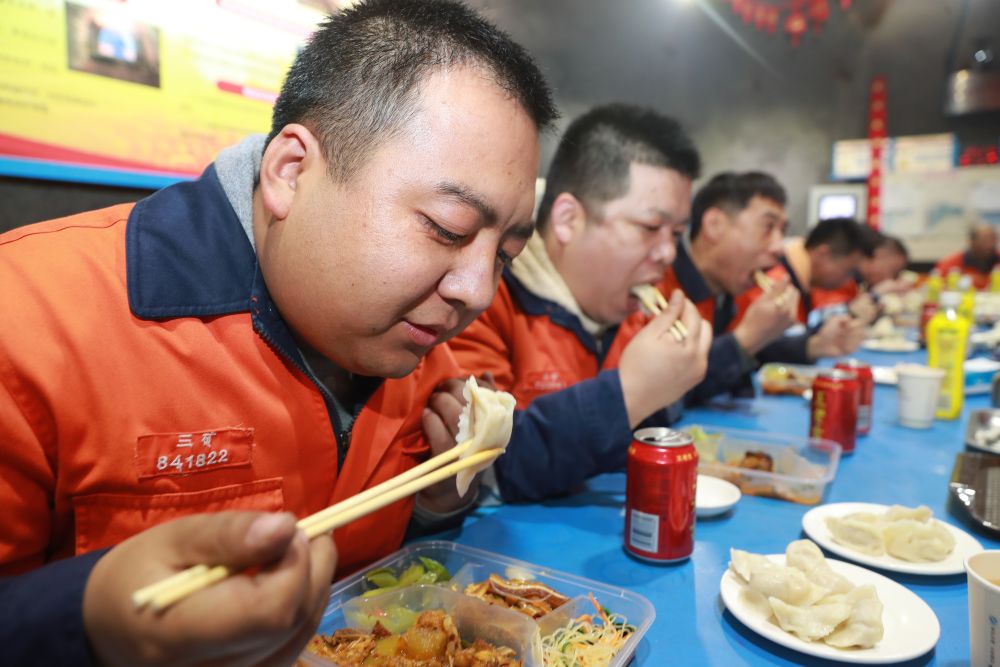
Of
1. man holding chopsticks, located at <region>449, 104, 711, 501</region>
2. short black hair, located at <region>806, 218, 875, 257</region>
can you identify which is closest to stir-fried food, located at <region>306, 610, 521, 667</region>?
man holding chopsticks, located at <region>449, 104, 711, 501</region>

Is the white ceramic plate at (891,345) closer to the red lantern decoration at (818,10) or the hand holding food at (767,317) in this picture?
the hand holding food at (767,317)

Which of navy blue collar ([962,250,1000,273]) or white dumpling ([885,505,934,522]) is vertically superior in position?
navy blue collar ([962,250,1000,273])

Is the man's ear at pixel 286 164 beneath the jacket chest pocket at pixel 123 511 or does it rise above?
above

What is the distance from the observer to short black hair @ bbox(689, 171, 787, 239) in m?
3.40

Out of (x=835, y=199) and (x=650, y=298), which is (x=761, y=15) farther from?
(x=650, y=298)

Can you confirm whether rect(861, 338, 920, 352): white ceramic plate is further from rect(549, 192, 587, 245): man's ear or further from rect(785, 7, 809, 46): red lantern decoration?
rect(785, 7, 809, 46): red lantern decoration

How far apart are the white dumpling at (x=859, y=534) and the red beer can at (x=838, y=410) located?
728 millimetres

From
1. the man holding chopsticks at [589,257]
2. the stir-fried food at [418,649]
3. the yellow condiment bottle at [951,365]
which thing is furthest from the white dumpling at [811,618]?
the yellow condiment bottle at [951,365]

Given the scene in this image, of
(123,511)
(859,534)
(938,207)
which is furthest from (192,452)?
(938,207)

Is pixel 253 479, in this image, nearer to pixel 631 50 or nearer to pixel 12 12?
pixel 12 12

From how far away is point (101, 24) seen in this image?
1.88 metres

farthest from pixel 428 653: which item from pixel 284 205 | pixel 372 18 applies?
pixel 372 18

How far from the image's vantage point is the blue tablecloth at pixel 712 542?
1.04 meters

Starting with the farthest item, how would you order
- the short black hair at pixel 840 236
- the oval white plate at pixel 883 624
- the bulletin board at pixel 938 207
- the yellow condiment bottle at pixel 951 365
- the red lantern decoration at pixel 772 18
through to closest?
the bulletin board at pixel 938 207
the red lantern decoration at pixel 772 18
the short black hair at pixel 840 236
the yellow condiment bottle at pixel 951 365
the oval white plate at pixel 883 624
